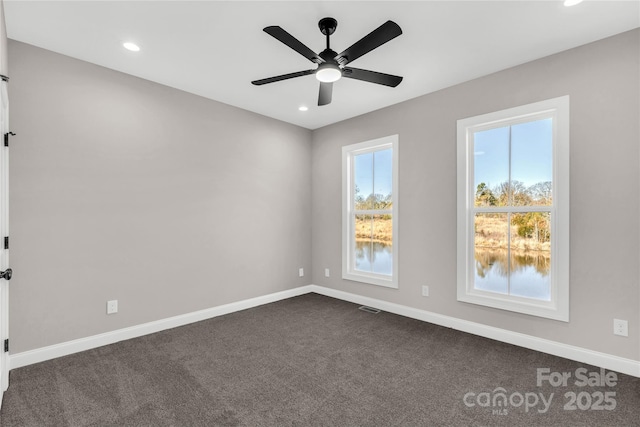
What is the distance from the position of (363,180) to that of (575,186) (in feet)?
8.07

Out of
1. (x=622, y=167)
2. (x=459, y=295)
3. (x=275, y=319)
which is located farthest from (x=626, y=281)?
(x=275, y=319)

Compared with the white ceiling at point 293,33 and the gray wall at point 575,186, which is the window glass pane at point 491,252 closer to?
the gray wall at point 575,186

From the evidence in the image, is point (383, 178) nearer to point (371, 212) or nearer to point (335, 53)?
point (371, 212)

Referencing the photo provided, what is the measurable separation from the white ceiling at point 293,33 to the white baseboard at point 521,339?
2613 mm

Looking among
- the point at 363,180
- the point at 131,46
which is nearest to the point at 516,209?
the point at 363,180

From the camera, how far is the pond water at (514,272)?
3014 mm

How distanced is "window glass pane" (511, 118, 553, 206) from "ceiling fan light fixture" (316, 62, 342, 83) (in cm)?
206

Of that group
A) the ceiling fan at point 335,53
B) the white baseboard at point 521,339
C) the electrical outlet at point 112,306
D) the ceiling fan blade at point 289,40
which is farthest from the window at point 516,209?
the electrical outlet at point 112,306

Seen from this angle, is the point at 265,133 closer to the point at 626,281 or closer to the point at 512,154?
the point at 512,154

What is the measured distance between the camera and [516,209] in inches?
125

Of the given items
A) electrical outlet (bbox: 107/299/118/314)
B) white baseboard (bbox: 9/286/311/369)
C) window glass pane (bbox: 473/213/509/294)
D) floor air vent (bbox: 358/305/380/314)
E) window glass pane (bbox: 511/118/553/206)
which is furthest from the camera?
floor air vent (bbox: 358/305/380/314)

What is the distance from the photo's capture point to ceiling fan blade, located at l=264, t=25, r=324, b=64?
1963 mm

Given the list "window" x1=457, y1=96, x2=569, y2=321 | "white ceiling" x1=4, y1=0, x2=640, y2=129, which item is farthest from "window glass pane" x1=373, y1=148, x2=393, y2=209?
"white ceiling" x1=4, y1=0, x2=640, y2=129

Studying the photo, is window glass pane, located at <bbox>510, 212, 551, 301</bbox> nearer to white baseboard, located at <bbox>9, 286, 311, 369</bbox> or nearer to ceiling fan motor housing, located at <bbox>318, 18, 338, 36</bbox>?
ceiling fan motor housing, located at <bbox>318, 18, 338, 36</bbox>
